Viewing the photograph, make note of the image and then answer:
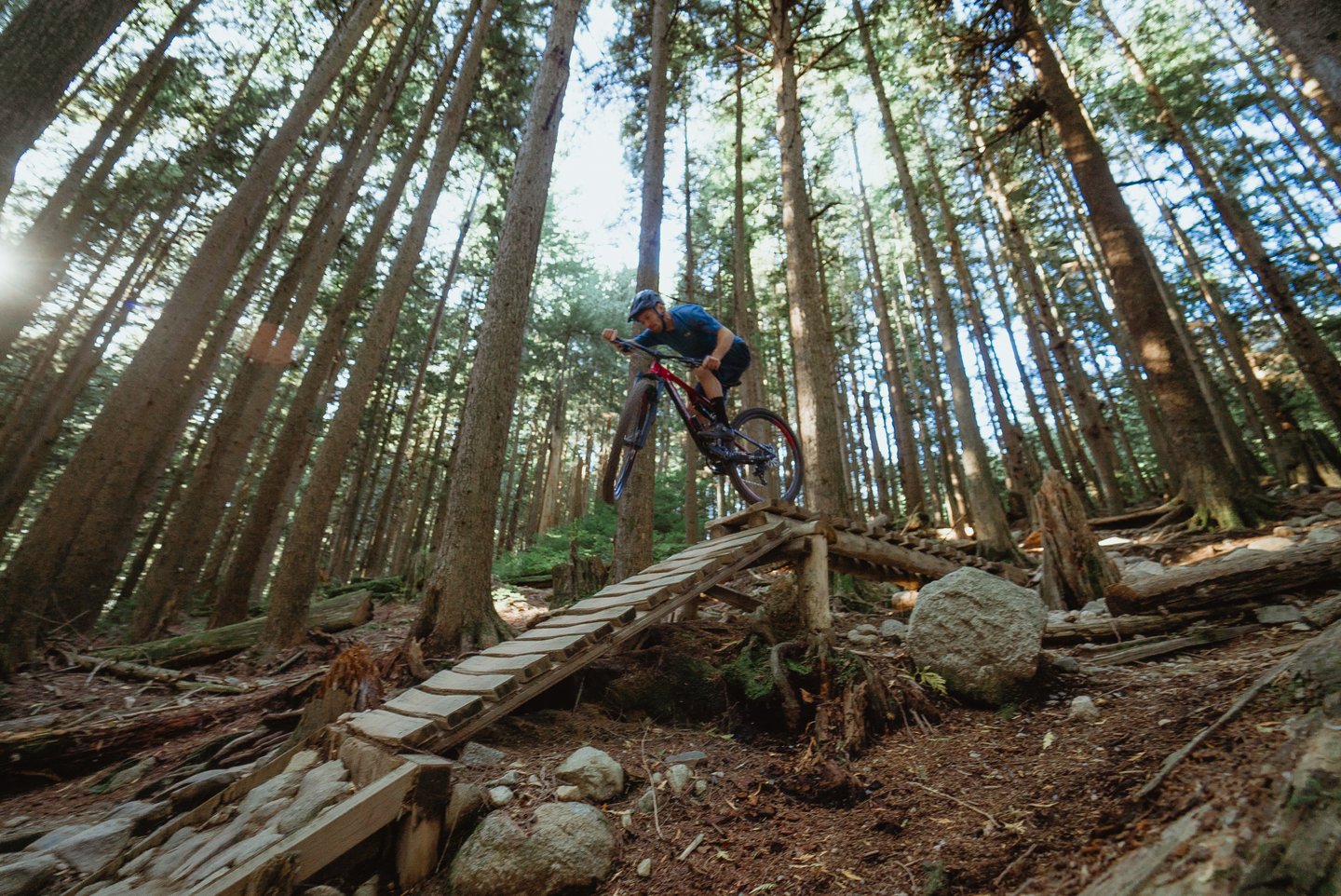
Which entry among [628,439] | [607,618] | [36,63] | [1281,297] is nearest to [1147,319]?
[1281,297]

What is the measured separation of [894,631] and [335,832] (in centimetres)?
482

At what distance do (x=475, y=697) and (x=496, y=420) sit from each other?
A: 2.98m

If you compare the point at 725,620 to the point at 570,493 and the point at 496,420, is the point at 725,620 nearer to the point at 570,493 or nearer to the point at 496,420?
the point at 496,420

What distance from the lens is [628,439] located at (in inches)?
208

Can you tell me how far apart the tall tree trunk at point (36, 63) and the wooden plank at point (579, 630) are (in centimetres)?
449

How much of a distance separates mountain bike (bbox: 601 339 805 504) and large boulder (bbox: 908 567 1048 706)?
5.57ft

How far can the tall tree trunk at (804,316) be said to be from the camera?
278 inches

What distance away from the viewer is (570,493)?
1363 inches

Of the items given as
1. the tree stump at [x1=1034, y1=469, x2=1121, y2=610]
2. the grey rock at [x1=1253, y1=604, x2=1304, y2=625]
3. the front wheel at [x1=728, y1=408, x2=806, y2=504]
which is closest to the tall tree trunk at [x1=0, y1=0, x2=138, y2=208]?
the front wheel at [x1=728, y1=408, x2=806, y2=504]

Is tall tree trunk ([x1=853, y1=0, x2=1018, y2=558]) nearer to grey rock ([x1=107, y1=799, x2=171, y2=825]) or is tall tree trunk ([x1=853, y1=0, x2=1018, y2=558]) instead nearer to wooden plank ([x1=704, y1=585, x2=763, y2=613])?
wooden plank ([x1=704, y1=585, x2=763, y2=613])

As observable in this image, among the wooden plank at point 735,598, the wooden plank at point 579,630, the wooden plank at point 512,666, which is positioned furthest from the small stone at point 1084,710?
the wooden plank at point 512,666

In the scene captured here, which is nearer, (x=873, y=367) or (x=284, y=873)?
(x=284, y=873)

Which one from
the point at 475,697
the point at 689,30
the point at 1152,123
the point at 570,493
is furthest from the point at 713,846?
the point at 570,493

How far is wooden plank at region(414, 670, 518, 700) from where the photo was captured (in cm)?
294
